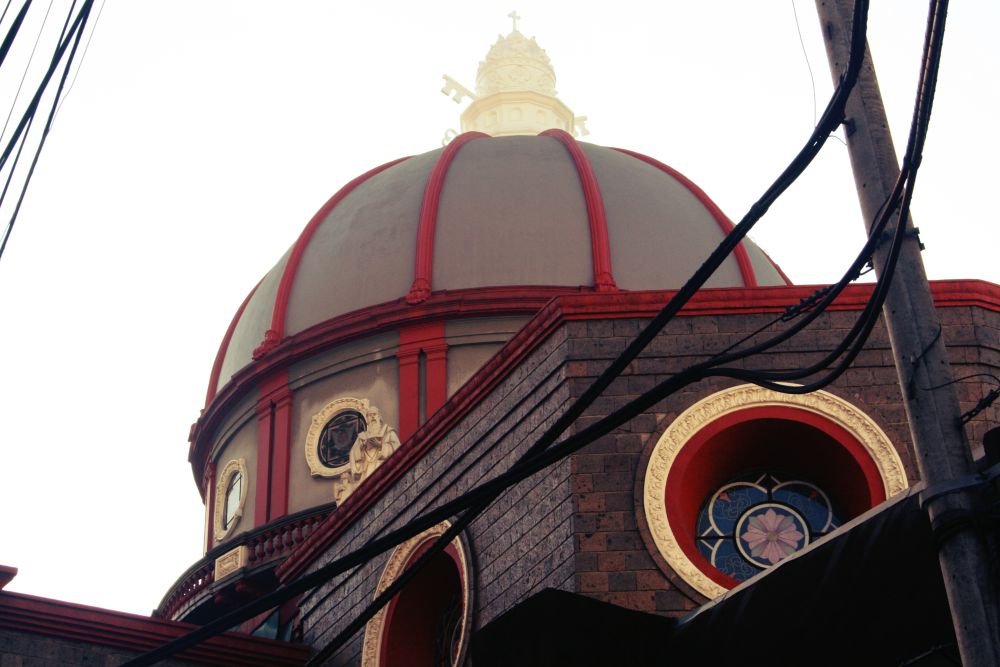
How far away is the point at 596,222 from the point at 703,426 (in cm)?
1088

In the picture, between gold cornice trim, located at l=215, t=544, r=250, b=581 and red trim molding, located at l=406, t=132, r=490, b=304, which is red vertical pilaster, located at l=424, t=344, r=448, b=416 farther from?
gold cornice trim, located at l=215, t=544, r=250, b=581

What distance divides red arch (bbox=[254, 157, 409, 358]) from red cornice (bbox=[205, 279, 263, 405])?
178 cm

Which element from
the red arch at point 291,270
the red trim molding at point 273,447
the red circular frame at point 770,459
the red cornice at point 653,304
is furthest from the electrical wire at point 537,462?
the red arch at point 291,270

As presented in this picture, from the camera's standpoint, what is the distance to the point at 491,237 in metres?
24.4

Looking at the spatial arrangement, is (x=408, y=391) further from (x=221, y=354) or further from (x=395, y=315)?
(x=221, y=354)

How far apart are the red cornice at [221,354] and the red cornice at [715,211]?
7.38 metres

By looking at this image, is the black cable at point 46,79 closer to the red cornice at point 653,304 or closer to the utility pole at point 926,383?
the utility pole at point 926,383

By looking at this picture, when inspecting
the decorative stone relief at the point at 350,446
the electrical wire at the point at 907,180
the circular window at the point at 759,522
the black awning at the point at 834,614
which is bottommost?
the black awning at the point at 834,614

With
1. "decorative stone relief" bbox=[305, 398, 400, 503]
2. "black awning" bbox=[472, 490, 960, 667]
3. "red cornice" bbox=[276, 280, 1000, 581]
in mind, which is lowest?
"black awning" bbox=[472, 490, 960, 667]

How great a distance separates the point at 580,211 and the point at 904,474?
39.2ft

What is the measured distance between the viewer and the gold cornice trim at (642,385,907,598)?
13.0 metres

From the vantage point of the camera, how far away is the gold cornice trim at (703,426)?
42.6 ft

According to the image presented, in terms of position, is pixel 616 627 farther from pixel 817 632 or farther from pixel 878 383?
pixel 878 383

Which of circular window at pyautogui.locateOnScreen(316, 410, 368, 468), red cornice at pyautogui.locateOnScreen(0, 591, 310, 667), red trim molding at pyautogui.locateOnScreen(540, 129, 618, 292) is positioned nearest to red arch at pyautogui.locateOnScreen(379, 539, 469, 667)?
red cornice at pyautogui.locateOnScreen(0, 591, 310, 667)
